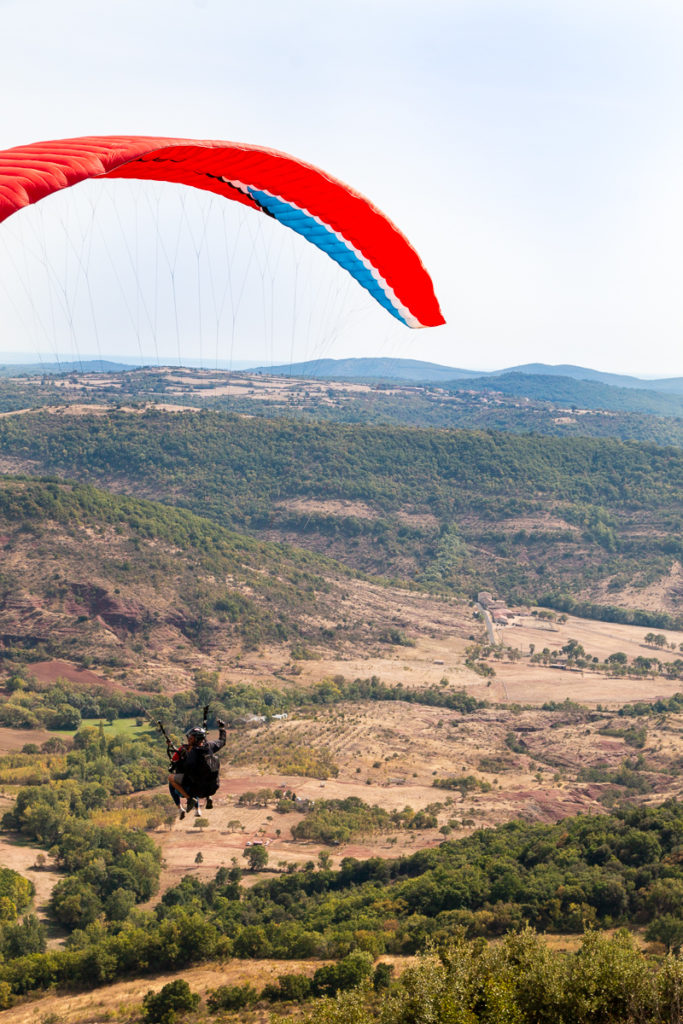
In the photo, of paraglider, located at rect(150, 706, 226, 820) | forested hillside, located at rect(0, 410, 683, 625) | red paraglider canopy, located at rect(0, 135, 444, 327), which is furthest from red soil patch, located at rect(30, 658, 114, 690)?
paraglider, located at rect(150, 706, 226, 820)

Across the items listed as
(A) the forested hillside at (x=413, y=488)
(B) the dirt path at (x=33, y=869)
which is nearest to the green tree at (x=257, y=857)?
(B) the dirt path at (x=33, y=869)

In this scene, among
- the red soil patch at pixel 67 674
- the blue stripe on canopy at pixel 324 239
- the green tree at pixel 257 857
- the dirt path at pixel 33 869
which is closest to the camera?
the blue stripe on canopy at pixel 324 239

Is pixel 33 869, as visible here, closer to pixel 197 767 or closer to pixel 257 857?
pixel 257 857

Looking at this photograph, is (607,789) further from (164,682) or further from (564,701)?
(164,682)

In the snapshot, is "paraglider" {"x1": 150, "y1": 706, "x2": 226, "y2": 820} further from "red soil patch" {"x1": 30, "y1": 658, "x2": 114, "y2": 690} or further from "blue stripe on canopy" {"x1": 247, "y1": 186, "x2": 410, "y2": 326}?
"red soil patch" {"x1": 30, "y1": 658, "x2": 114, "y2": 690}

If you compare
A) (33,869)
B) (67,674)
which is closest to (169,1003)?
(33,869)

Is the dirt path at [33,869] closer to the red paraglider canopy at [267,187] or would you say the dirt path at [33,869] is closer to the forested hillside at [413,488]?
the red paraglider canopy at [267,187]

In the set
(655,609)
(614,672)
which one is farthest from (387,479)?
(614,672)
